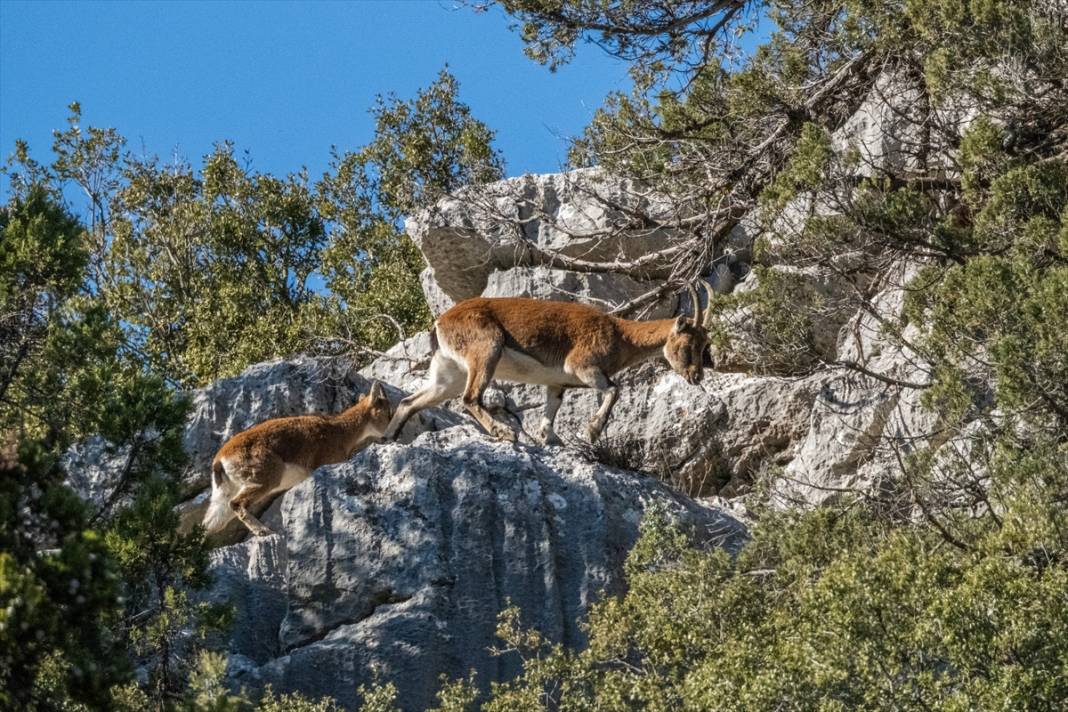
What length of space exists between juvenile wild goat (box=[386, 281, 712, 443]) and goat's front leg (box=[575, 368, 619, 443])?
1 centimetres

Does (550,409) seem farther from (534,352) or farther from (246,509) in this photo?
(246,509)

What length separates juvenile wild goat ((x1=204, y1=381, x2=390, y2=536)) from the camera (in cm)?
1730

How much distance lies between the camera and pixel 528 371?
18.4m

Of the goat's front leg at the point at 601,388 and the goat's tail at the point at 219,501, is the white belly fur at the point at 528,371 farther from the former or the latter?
the goat's tail at the point at 219,501

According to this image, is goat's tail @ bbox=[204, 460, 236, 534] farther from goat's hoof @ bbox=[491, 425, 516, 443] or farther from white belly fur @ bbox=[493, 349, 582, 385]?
white belly fur @ bbox=[493, 349, 582, 385]

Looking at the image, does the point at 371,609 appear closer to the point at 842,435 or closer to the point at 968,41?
the point at 842,435

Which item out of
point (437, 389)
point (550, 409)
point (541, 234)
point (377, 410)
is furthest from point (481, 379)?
point (541, 234)

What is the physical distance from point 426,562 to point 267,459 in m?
3.38

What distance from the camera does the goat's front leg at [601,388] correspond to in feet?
57.9

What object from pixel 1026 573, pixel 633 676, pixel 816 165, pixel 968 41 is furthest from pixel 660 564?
pixel 968 41

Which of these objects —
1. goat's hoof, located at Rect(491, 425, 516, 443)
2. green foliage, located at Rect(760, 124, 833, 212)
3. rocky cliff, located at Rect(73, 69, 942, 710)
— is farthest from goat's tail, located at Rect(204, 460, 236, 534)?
green foliage, located at Rect(760, 124, 833, 212)

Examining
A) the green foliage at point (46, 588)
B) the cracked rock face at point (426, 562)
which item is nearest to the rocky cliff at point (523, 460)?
the cracked rock face at point (426, 562)

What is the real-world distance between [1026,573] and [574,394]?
925 centimetres

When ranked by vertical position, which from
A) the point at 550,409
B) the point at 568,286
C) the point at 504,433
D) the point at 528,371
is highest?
the point at 568,286
